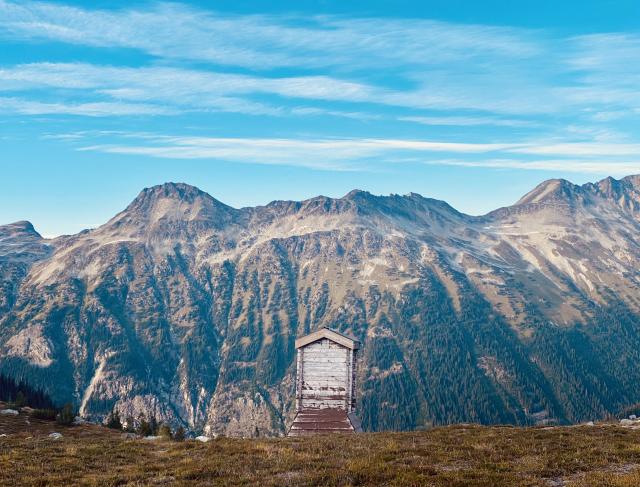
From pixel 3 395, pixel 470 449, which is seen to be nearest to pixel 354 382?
pixel 470 449

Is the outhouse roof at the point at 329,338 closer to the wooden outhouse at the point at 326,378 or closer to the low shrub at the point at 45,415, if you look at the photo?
the wooden outhouse at the point at 326,378

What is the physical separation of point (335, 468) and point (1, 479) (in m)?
13.0

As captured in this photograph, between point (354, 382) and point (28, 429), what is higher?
point (354, 382)

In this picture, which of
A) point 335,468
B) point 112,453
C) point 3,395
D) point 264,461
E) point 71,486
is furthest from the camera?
point 3,395

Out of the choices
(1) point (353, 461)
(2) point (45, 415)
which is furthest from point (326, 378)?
(2) point (45, 415)

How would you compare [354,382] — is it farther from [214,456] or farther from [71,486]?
[71,486]

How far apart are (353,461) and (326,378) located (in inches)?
1064

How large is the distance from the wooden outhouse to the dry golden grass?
16129 millimetres

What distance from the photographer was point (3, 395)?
11712cm

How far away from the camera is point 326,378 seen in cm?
5266

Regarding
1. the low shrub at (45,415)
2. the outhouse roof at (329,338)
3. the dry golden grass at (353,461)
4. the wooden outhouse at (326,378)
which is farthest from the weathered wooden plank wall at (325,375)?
the low shrub at (45,415)

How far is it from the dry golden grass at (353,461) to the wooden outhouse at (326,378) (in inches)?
635

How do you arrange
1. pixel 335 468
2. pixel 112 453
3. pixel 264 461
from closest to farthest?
pixel 335 468 < pixel 264 461 < pixel 112 453

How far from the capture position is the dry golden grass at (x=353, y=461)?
2288 cm
